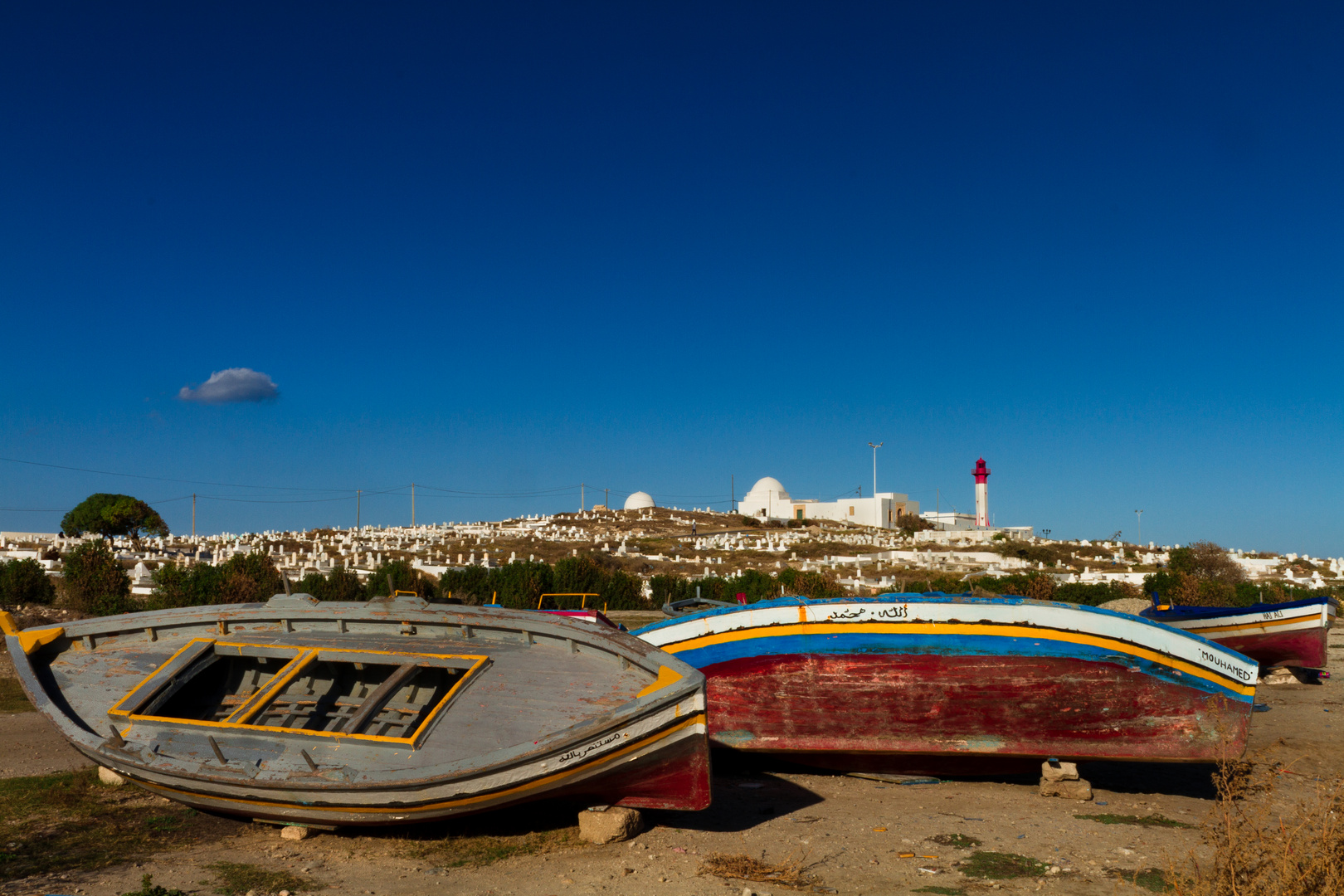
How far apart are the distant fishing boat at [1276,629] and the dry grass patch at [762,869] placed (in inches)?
473

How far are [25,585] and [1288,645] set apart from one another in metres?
29.3

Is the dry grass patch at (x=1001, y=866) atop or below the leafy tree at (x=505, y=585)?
below

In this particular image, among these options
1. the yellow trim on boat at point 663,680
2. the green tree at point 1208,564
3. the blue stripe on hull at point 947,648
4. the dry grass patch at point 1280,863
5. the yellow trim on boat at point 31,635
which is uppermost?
the yellow trim on boat at point 31,635

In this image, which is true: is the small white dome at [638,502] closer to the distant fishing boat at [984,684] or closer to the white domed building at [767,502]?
the white domed building at [767,502]

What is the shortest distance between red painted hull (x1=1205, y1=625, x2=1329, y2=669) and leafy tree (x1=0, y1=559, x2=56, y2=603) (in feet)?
92.0

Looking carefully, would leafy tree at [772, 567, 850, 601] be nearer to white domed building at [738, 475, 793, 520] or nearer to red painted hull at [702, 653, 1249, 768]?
red painted hull at [702, 653, 1249, 768]

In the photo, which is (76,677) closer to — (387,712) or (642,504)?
(387,712)

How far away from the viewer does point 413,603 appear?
302 inches

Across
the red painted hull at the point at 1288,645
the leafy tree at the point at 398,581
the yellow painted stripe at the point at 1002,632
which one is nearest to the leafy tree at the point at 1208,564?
the red painted hull at the point at 1288,645

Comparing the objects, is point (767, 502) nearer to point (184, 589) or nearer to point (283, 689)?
point (184, 589)

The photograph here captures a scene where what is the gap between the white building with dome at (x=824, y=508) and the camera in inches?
3637

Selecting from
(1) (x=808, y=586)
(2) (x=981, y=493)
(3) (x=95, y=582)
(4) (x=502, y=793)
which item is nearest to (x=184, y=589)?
(3) (x=95, y=582)

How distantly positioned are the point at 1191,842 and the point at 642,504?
325 ft

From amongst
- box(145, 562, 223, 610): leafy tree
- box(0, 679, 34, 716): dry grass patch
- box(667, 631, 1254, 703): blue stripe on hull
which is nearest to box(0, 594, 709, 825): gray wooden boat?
box(667, 631, 1254, 703): blue stripe on hull
